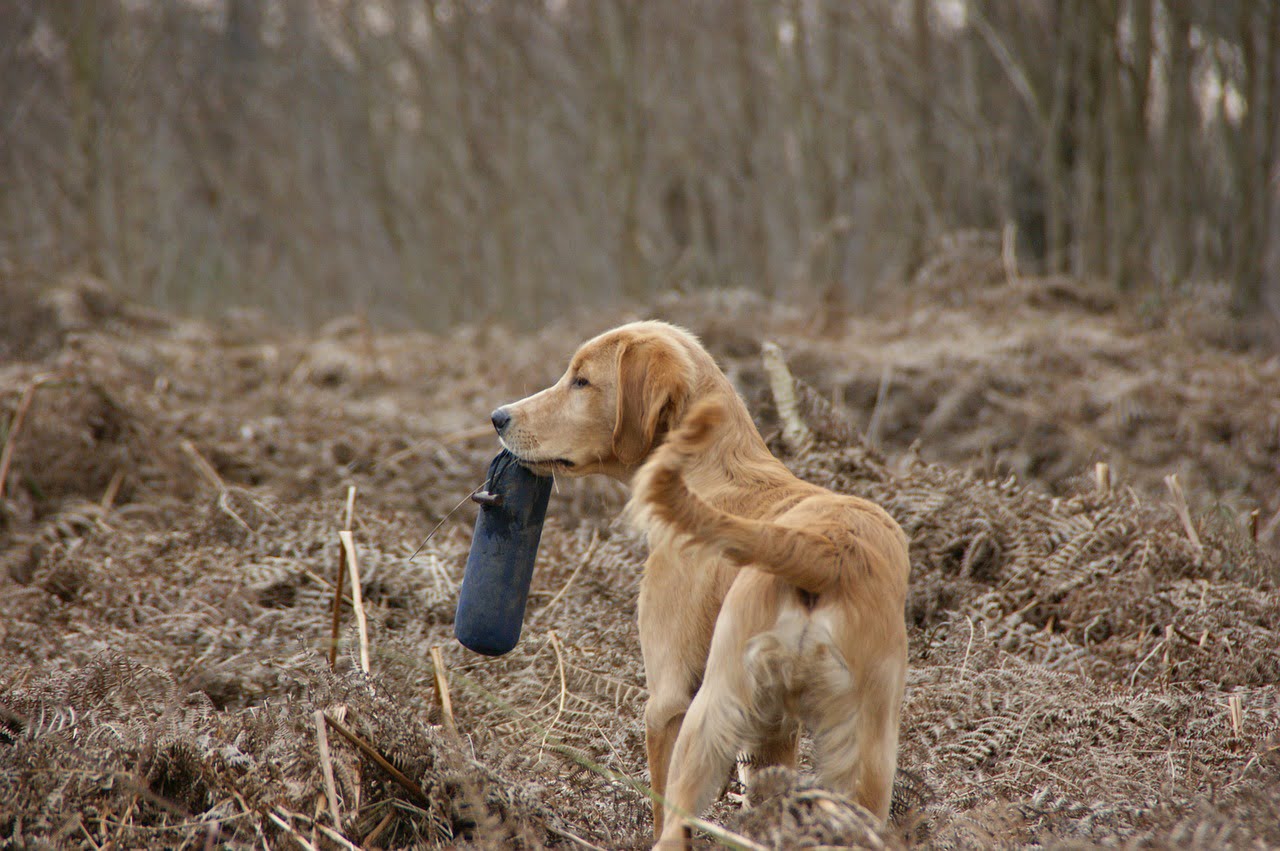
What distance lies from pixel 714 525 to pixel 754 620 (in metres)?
0.31

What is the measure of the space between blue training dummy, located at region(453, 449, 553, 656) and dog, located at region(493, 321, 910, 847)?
656mm

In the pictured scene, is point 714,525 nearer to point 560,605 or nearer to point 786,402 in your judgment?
point 560,605

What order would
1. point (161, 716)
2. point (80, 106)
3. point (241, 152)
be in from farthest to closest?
point (241, 152), point (80, 106), point (161, 716)

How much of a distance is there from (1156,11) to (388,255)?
2448 centimetres

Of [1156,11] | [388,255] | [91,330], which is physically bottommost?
[388,255]

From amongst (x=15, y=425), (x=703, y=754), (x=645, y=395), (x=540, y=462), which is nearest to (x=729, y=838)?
(x=703, y=754)

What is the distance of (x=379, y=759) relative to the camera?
325 cm

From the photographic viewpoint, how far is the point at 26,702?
3.76 m

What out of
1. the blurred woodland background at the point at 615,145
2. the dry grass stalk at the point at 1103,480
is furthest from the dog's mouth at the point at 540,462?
the blurred woodland background at the point at 615,145

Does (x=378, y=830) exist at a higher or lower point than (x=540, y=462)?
lower

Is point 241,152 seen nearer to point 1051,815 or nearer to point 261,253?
point 261,253

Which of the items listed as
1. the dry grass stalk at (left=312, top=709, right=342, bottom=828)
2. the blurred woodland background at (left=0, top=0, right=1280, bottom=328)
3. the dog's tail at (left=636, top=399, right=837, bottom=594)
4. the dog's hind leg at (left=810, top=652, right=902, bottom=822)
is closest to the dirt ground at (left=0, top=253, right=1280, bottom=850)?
the dry grass stalk at (left=312, top=709, right=342, bottom=828)

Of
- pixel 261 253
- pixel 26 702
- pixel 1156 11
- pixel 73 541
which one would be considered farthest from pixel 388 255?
pixel 26 702

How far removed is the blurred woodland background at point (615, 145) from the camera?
38.3 ft
